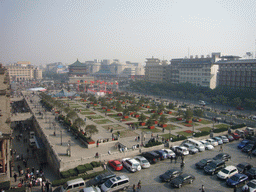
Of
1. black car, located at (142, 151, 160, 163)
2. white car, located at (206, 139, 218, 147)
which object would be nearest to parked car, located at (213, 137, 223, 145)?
white car, located at (206, 139, 218, 147)

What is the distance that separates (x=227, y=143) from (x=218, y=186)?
12.3 meters

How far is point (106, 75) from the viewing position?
182 meters

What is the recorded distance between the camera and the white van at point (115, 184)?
1553 cm

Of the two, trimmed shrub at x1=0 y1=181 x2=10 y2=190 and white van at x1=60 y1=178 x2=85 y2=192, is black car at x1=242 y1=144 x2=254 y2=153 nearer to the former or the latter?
white van at x1=60 y1=178 x2=85 y2=192

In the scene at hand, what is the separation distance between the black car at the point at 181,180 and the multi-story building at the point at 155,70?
87214 millimetres

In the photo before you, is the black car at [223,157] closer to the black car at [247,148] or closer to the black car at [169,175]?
the black car at [247,148]

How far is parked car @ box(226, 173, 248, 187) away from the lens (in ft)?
54.8

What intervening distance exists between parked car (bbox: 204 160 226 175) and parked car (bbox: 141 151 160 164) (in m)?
4.68

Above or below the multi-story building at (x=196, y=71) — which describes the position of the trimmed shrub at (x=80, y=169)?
below

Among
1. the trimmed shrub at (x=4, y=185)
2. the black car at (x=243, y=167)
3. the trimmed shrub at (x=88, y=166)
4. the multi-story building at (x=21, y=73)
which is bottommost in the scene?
the trimmed shrub at (x=4, y=185)

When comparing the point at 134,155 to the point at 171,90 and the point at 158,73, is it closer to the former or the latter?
the point at 171,90

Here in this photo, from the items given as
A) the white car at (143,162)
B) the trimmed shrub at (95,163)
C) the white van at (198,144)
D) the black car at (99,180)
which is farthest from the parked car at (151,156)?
the white van at (198,144)

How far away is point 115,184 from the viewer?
15.7 m

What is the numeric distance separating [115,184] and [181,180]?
535 centimetres
